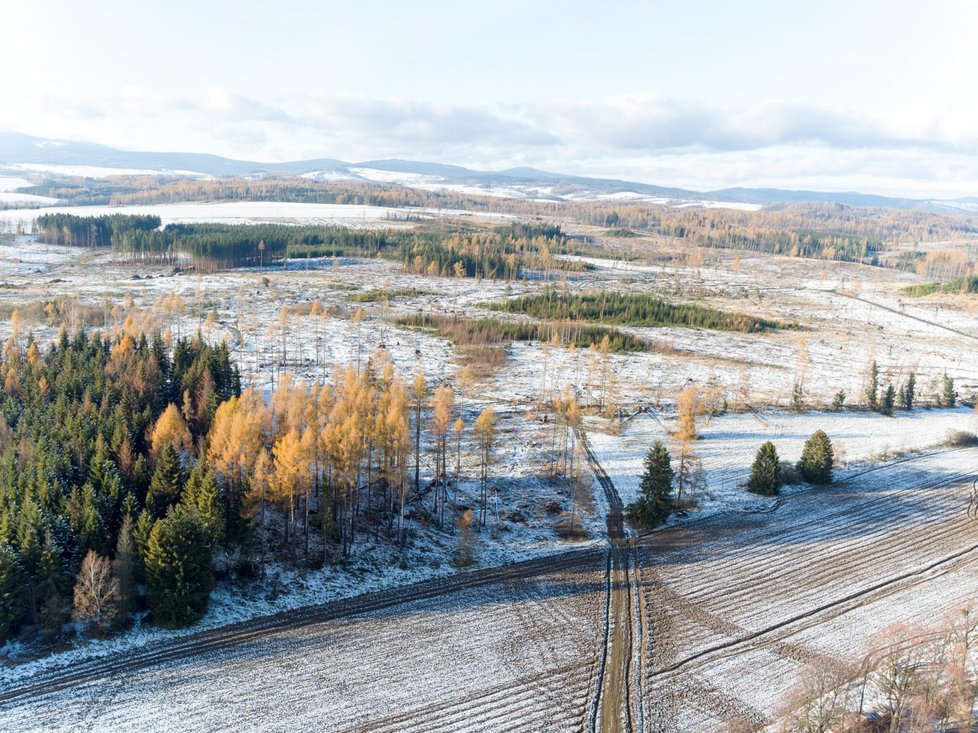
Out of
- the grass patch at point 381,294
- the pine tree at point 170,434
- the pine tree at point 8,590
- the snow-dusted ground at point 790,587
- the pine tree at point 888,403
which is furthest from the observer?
the grass patch at point 381,294

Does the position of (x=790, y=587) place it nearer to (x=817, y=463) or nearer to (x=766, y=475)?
(x=766, y=475)

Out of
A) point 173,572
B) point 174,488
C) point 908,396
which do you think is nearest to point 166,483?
point 174,488

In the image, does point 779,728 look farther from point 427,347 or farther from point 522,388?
point 427,347

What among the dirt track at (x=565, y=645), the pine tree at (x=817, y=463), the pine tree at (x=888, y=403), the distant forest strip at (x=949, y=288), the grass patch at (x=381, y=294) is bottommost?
the dirt track at (x=565, y=645)

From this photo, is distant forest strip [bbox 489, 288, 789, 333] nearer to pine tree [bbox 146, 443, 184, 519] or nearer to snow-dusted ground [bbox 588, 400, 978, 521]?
snow-dusted ground [bbox 588, 400, 978, 521]

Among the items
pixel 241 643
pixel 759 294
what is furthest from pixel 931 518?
pixel 759 294

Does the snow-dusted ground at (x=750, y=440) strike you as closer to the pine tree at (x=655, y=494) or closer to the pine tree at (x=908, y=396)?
the pine tree at (x=908, y=396)

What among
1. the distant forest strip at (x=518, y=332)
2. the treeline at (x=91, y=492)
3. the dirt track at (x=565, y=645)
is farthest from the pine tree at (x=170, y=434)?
the distant forest strip at (x=518, y=332)
